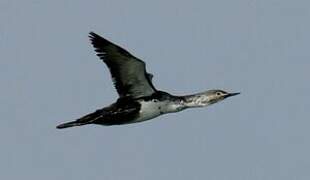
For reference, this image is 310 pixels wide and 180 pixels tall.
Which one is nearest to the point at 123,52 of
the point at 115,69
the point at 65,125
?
the point at 115,69

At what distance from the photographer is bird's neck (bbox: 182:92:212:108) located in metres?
39.8

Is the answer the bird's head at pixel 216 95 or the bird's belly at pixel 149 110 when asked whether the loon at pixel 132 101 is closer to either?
the bird's belly at pixel 149 110

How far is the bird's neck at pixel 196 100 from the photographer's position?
39781mm

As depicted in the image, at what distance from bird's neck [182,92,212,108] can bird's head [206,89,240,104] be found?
97mm

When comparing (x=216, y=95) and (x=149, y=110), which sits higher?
(x=216, y=95)

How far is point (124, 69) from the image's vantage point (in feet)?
127

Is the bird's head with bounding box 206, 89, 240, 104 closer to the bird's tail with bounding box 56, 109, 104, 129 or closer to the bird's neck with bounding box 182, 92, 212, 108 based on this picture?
the bird's neck with bounding box 182, 92, 212, 108

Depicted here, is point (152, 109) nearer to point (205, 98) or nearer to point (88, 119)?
point (88, 119)

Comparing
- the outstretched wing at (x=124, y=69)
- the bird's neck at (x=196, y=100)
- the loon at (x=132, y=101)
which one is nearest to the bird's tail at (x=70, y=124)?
the loon at (x=132, y=101)

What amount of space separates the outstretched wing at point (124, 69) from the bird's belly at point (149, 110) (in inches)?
15.2

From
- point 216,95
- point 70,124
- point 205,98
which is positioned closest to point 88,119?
point 70,124

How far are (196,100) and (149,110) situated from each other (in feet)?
6.09

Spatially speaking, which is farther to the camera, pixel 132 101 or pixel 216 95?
pixel 216 95

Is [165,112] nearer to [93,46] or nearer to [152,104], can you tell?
[152,104]
